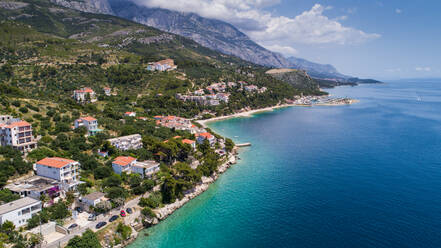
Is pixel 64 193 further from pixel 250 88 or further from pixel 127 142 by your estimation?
pixel 250 88

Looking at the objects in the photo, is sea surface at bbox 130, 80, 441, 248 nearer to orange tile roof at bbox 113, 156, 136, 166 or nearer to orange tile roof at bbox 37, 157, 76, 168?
orange tile roof at bbox 113, 156, 136, 166

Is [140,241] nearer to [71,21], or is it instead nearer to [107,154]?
[107,154]

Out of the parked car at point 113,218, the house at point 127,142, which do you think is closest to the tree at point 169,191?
the parked car at point 113,218

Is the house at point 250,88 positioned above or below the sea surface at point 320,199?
above

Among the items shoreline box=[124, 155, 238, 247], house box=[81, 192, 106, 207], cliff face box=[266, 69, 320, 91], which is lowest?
shoreline box=[124, 155, 238, 247]

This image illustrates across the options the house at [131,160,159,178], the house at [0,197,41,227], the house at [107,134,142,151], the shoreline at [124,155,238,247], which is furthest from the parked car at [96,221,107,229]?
the house at [107,134,142,151]

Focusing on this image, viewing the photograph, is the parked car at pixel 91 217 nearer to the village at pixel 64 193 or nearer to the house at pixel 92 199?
the village at pixel 64 193

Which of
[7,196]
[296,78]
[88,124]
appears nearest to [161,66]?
[88,124]
